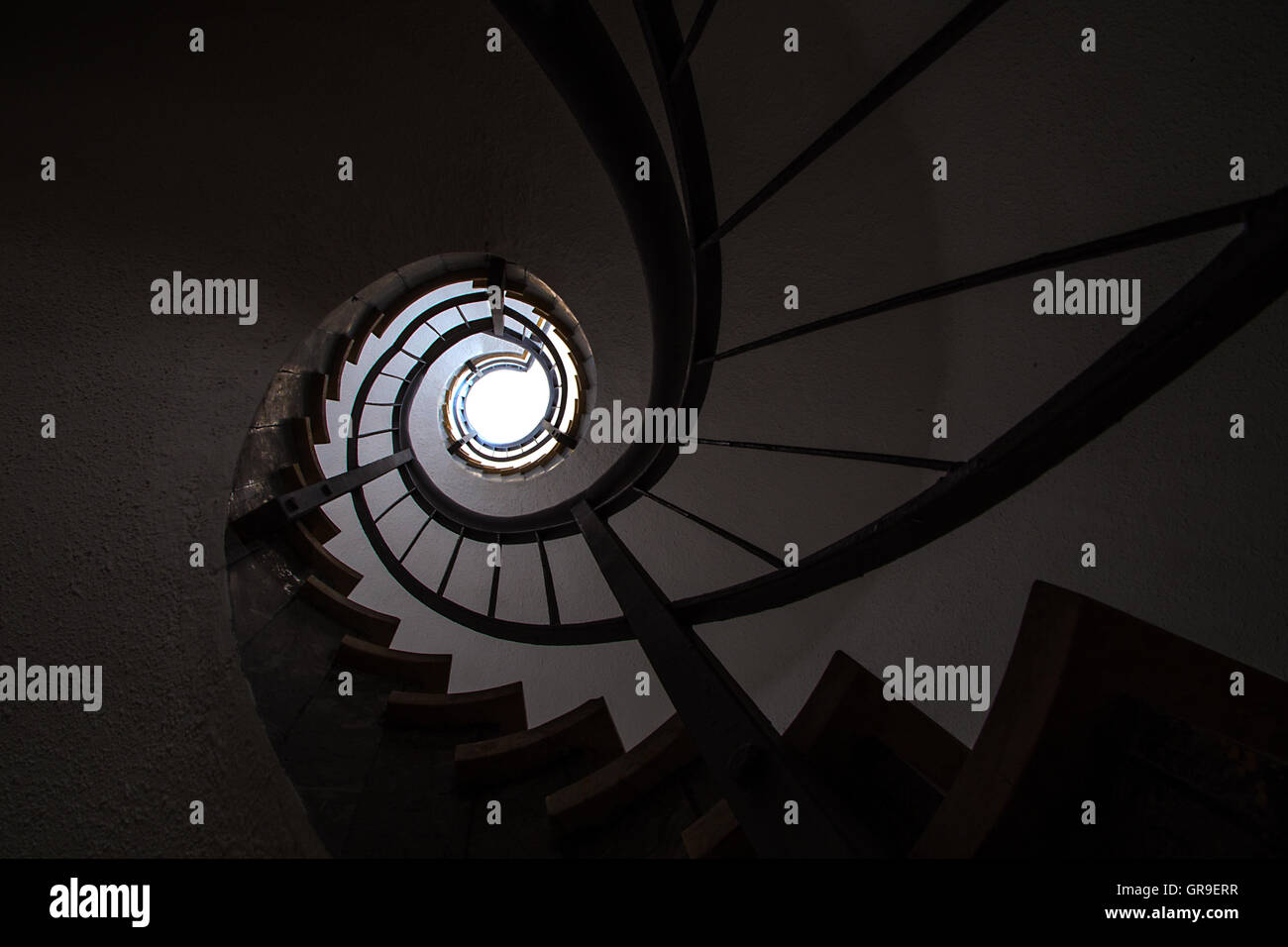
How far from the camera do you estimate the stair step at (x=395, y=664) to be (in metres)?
2.43

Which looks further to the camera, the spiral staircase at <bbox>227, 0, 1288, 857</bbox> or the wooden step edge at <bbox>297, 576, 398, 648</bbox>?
the wooden step edge at <bbox>297, 576, 398, 648</bbox>

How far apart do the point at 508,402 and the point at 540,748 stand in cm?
813

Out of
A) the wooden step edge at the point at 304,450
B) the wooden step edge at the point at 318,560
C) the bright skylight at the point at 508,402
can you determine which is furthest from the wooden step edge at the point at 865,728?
the bright skylight at the point at 508,402

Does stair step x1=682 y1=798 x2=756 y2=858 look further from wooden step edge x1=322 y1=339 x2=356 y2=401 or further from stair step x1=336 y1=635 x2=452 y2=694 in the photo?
wooden step edge x1=322 y1=339 x2=356 y2=401

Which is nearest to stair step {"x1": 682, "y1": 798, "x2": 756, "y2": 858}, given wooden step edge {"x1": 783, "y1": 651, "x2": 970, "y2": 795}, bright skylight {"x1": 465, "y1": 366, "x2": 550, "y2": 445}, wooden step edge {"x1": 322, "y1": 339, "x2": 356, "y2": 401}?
wooden step edge {"x1": 783, "y1": 651, "x2": 970, "y2": 795}

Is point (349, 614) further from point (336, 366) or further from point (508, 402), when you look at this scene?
point (508, 402)

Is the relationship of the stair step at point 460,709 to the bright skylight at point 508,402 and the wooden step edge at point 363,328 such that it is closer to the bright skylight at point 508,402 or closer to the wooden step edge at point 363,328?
the wooden step edge at point 363,328

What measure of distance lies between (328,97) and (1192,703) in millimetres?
2670

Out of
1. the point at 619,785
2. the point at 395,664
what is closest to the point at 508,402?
the point at 395,664

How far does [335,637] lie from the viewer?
2.58 metres

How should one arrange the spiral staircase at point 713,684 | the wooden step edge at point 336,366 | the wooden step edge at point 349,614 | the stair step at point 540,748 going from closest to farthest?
1. the spiral staircase at point 713,684
2. the stair step at point 540,748
3. the wooden step edge at point 349,614
4. the wooden step edge at point 336,366

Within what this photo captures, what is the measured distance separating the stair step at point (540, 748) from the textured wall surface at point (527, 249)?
52cm

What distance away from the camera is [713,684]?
124 centimetres

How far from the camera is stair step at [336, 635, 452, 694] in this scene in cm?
243
